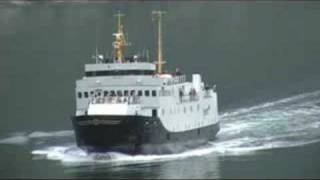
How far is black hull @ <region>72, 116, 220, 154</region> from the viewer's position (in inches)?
4402

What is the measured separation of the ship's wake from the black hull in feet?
2.38

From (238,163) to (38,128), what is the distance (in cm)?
3227

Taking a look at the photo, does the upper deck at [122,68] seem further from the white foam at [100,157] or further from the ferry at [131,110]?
the white foam at [100,157]

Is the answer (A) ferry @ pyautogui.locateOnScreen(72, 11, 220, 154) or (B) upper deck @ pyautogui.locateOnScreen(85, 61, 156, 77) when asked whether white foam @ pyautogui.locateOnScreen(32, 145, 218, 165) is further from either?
(B) upper deck @ pyautogui.locateOnScreen(85, 61, 156, 77)

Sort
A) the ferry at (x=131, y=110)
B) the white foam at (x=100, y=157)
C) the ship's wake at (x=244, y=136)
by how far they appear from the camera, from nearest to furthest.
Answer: the white foam at (x=100, y=157) → the ferry at (x=131, y=110) → the ship's wake at (x=244, y=136)

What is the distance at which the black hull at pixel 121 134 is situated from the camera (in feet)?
367

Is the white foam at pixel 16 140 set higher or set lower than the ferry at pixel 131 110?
lower

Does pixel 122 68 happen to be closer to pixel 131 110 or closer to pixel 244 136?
pixel 131 110

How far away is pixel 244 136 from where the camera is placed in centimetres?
12556

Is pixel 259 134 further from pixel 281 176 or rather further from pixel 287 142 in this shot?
pixel 281 176

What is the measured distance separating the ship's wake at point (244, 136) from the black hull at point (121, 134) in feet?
2.38

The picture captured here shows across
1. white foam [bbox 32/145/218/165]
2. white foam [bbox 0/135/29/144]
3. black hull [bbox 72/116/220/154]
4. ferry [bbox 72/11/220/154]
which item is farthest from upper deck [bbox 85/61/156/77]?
white foam [bbox 0/135/29/144]

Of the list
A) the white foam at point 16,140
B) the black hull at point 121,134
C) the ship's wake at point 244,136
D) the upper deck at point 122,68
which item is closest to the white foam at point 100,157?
the ship's wake at point 244,136

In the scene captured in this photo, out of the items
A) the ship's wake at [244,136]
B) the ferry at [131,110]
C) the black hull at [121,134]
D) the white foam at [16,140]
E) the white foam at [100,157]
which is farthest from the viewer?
the white foam at [16,140]
